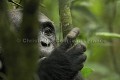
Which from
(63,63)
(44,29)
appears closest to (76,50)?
(63,63)

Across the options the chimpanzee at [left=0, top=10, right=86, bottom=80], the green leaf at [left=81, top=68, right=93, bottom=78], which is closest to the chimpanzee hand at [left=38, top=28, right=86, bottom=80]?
the chimpanzee at [left=0, top=10, right=86, bottom=80]

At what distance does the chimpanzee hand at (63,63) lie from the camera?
2.03 meters

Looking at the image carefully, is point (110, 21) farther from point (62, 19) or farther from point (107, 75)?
point (62, 19)

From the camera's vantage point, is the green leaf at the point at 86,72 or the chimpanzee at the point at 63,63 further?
the green leaf at the point at 86,72

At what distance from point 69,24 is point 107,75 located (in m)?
2.41

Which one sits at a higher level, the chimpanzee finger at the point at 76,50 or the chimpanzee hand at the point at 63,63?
the chimpanzee finger at the point at 76,50

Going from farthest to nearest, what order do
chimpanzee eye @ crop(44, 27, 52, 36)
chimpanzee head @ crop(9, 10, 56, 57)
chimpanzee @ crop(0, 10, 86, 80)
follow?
chimpanzee eye @ crop(44, 27, 52, 36) → chimpanzee head @ crop(9, 10, 56, 57) → chimpanzee @ crop(0, 10, 86, 80)

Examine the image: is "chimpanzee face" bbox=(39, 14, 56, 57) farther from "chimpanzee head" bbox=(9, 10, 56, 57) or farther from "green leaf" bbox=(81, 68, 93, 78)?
"green leaf" bbox=(81, 68, 93, 78)

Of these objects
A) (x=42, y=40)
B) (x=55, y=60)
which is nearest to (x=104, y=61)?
(x=42, y=40)

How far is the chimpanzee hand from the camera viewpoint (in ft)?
6.66

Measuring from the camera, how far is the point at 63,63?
206 cm

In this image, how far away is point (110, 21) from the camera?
4.25 metres

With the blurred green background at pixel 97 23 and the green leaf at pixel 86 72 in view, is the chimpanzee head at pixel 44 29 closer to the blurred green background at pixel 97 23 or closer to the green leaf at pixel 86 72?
the green leaf at pixel 86 72

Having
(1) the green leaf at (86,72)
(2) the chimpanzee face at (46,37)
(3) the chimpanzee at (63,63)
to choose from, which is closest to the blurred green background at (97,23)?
(2) the chimpanzee face at (46,37)
